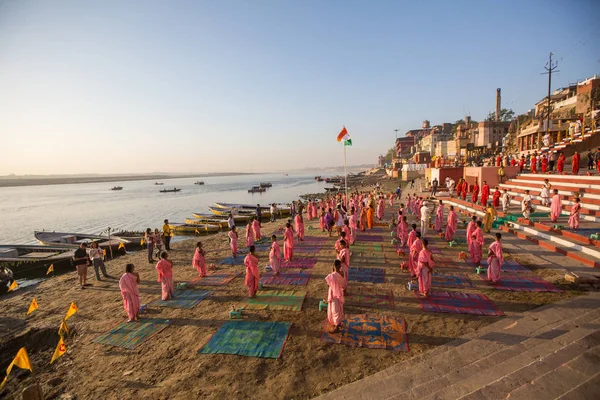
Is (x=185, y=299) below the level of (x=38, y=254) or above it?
above

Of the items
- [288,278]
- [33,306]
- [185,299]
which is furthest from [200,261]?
[33,306]

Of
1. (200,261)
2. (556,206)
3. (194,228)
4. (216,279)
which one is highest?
(556,206)

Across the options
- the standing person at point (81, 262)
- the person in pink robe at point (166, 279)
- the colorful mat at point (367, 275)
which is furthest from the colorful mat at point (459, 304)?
the standing person at point (81, 262)

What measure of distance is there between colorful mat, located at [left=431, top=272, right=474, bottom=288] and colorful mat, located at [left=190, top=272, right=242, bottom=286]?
6969mm

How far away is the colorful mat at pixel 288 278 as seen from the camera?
379 inches

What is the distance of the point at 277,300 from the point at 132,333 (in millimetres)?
3711

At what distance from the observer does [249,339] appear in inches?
247

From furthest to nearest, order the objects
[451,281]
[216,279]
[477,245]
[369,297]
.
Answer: [216,279] < [477,245] < [451,281] < [369,297]

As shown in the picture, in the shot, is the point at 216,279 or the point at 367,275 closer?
the point at 367,275

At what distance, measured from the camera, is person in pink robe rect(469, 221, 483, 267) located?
10.3m

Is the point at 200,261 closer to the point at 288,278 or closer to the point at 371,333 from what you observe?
the point at 288,278

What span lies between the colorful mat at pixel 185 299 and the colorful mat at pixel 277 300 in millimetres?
1676

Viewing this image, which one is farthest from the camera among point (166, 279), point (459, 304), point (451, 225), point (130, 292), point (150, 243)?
point (451, 225)

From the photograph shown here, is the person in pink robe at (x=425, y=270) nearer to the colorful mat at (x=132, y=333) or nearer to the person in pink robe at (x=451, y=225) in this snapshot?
the colorful mat at (x=132, y=333)
